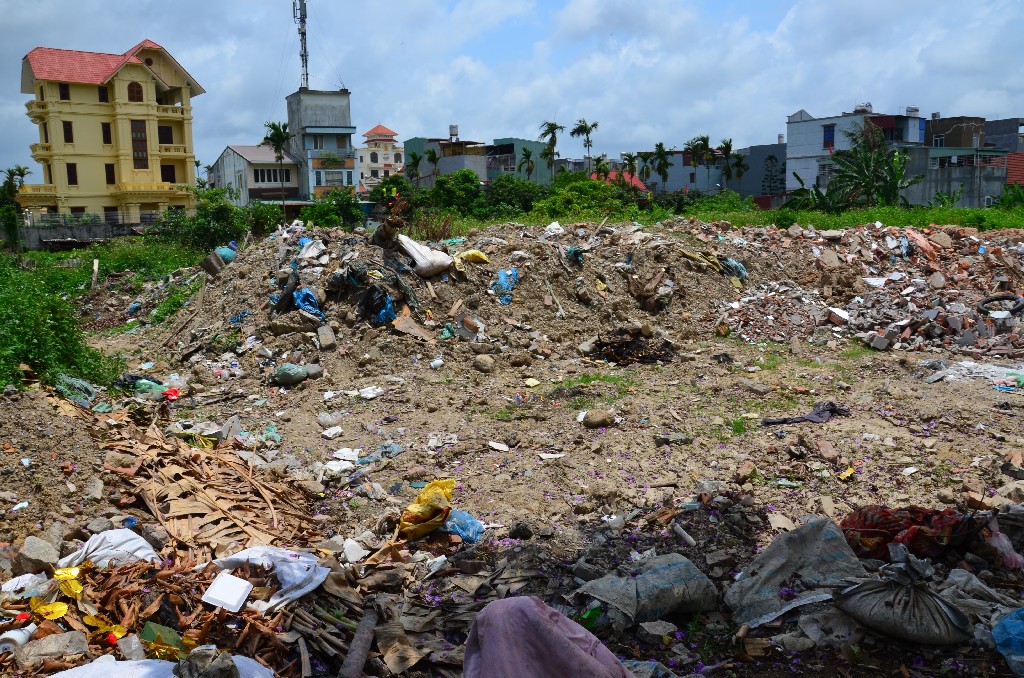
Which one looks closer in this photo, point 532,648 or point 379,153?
point 532,648

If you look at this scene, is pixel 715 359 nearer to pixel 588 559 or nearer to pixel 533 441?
pixel 533 441

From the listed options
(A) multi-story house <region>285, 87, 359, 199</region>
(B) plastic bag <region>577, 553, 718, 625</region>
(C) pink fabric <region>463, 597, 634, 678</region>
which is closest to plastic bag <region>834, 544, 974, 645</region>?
(B) plastic bag <region>577, 553, 718, 625</region>

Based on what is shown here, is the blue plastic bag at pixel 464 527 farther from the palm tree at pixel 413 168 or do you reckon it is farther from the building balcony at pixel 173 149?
the palm tree at pixel 413 168

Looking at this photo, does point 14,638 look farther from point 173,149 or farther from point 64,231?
point 173,149

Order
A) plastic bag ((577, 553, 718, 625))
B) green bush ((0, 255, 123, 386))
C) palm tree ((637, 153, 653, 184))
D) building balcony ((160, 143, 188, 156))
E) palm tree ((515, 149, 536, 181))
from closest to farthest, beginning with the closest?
plastic bag ((577, 553, 718, 625)) < green bush ((0, 255, 123, 386)) < building balcony ((160, 143, 188, 156)) < palm tree ((515, 149, 536, 181)) < palm tree ((637, 153, 653, 184))

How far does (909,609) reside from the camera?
10.7ft

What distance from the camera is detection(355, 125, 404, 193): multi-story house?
6862 cm

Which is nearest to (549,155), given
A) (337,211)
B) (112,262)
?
(337,211)

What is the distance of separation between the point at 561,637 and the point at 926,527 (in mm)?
2585

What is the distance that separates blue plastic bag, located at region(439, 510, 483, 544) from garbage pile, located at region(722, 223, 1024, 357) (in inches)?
252

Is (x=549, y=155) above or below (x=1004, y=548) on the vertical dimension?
above

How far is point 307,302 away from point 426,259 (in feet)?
5.61

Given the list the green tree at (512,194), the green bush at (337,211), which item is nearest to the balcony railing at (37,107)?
the green bush at (337,211)

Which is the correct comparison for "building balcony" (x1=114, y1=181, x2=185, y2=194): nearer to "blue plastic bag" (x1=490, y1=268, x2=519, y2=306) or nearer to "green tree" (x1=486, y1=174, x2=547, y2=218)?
"green tree" (x1=486, y1=174, x2=547, y2=218)
